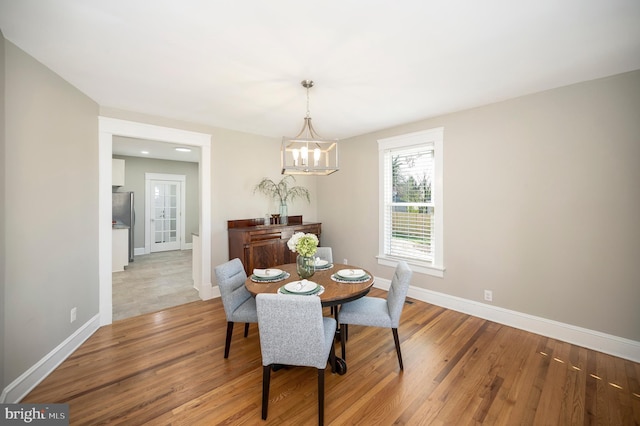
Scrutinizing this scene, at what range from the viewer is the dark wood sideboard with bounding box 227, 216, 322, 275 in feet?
12.3

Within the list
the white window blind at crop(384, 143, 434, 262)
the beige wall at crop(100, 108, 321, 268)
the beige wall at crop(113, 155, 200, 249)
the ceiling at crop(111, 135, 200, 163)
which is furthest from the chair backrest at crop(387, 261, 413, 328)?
the beige wall at crop(113, 155, 200, 249)

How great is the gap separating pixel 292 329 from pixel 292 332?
0.07ft

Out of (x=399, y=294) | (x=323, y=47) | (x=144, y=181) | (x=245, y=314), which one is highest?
(x=323, y=47)

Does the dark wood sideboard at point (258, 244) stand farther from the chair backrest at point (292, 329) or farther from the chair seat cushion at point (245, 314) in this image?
the chair backrest at point (292, 329)

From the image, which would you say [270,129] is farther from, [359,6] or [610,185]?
[610,185]

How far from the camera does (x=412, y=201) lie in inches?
155

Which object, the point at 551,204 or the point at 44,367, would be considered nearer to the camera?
the point at 44,367

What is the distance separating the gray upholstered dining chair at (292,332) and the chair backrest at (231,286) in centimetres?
78

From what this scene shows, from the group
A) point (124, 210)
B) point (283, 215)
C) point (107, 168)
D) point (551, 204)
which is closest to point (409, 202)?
point (551, 204)

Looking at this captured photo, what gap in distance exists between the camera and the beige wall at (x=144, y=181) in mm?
7020

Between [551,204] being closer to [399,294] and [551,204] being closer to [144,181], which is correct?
[399,294]

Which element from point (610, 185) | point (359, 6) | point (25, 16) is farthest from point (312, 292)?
point (610, 185)

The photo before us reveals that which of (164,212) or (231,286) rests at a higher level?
(164,212)

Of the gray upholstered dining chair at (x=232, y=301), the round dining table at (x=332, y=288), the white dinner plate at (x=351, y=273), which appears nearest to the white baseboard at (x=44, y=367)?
the gray upholstered dining chair at (x=232, y=301)
